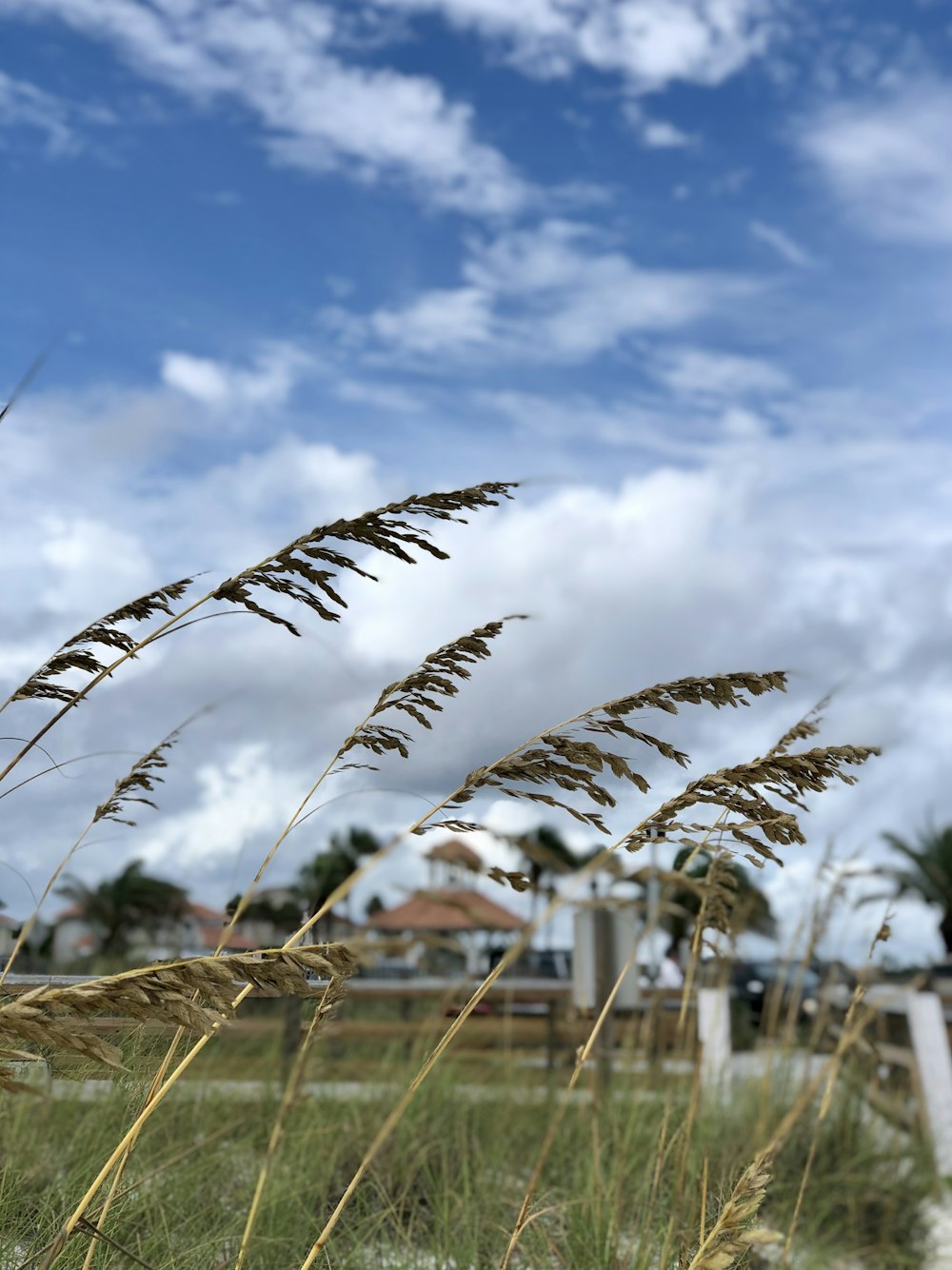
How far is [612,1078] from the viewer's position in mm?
6770

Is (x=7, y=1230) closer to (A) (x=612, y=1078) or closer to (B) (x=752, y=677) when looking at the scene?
(B) (x=752, y=677)

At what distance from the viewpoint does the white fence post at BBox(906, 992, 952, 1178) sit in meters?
8.85

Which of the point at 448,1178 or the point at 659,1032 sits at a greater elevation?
the point at 659,1032

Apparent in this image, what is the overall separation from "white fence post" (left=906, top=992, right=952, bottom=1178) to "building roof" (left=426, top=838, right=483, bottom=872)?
7976 millimetres

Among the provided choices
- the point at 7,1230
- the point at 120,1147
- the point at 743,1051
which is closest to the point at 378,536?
the point at 120,1147

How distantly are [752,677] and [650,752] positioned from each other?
0.40m

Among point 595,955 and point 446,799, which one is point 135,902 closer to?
point 595,955

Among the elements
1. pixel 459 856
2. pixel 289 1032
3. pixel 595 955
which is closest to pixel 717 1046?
pixel 595 955

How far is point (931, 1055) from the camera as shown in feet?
29.8

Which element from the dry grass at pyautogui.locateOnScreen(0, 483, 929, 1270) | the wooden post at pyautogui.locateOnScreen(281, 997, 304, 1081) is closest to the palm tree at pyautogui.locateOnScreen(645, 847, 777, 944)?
the dry grass at pyautogui.locateOnScreen(0, 483, 929, 1270)

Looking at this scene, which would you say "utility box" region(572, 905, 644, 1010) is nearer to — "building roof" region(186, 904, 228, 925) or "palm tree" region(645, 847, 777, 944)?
"palm tree" region(645, 847, 777, 944)

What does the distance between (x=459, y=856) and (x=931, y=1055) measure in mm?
8593

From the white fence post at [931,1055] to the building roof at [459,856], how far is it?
26.2 feet

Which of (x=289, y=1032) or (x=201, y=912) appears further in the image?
(x=201, y=912)
